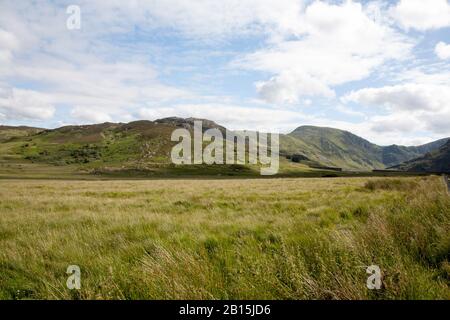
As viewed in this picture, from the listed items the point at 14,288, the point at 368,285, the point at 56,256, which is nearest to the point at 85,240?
the point at 56,256

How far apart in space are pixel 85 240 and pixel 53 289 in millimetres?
3135

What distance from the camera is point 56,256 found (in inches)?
259

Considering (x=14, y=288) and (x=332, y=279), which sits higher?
(x=332, y=279)

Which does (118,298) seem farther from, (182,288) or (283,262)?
(283,262)

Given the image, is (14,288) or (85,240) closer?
(14,288)

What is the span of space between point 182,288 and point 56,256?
368 centimetres
